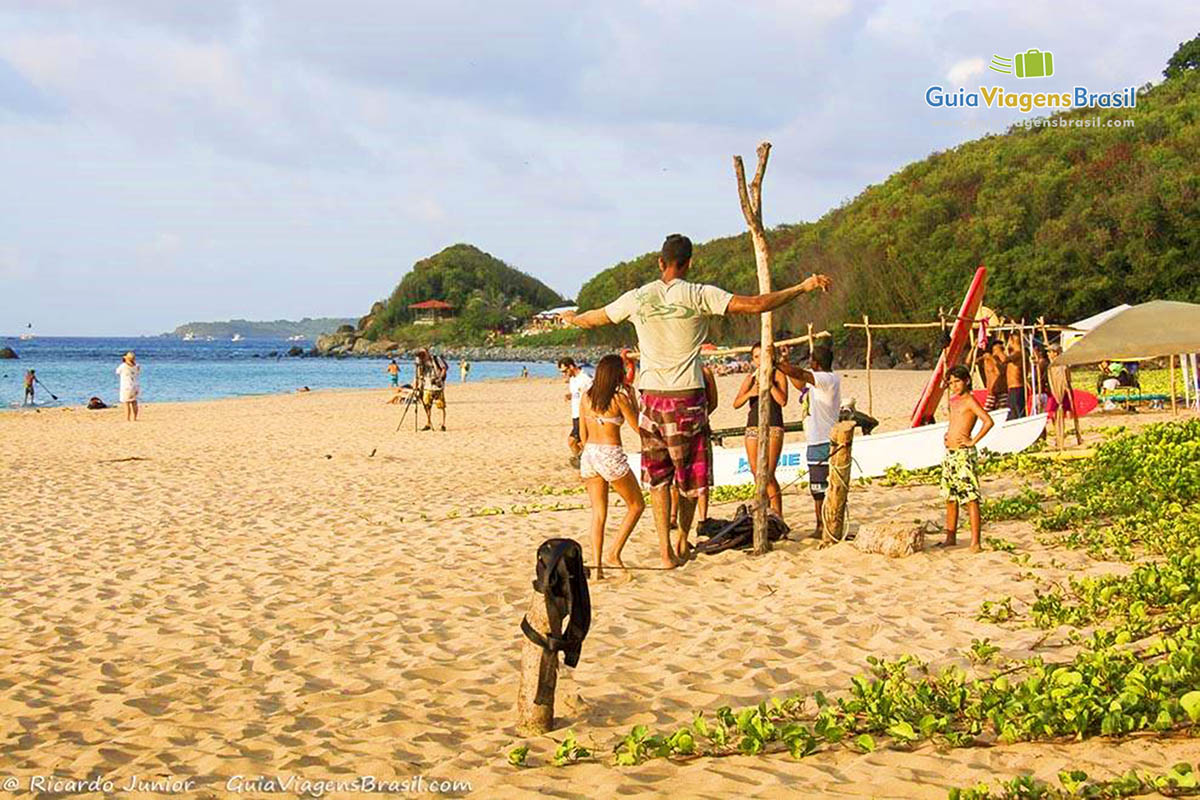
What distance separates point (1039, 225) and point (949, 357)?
118 ft

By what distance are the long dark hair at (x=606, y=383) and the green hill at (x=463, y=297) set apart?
110775mm

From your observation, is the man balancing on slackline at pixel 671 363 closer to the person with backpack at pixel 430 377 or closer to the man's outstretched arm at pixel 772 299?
the man's outstretched arm at pixel 772 299

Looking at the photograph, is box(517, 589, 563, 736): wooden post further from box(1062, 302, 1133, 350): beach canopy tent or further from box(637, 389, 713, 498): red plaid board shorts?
box(1062, 302, 1133, 350): beach canopy tent

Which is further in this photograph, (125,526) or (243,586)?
(125,526)

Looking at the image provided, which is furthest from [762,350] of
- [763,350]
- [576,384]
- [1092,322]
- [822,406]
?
[1092,322]

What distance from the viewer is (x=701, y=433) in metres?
7.19

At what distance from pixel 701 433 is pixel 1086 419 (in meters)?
13.7

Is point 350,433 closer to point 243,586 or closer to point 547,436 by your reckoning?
point 547,436

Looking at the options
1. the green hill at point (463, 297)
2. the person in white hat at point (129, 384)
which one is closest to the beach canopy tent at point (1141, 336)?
the person in white hat at point (129, 384)

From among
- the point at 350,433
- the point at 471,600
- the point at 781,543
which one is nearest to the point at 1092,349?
the point at 781,543

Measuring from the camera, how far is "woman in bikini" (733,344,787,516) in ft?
26.4

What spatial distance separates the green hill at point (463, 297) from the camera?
12050cm

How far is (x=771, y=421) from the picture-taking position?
27.1 feet

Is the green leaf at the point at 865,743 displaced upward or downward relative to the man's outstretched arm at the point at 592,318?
downward
